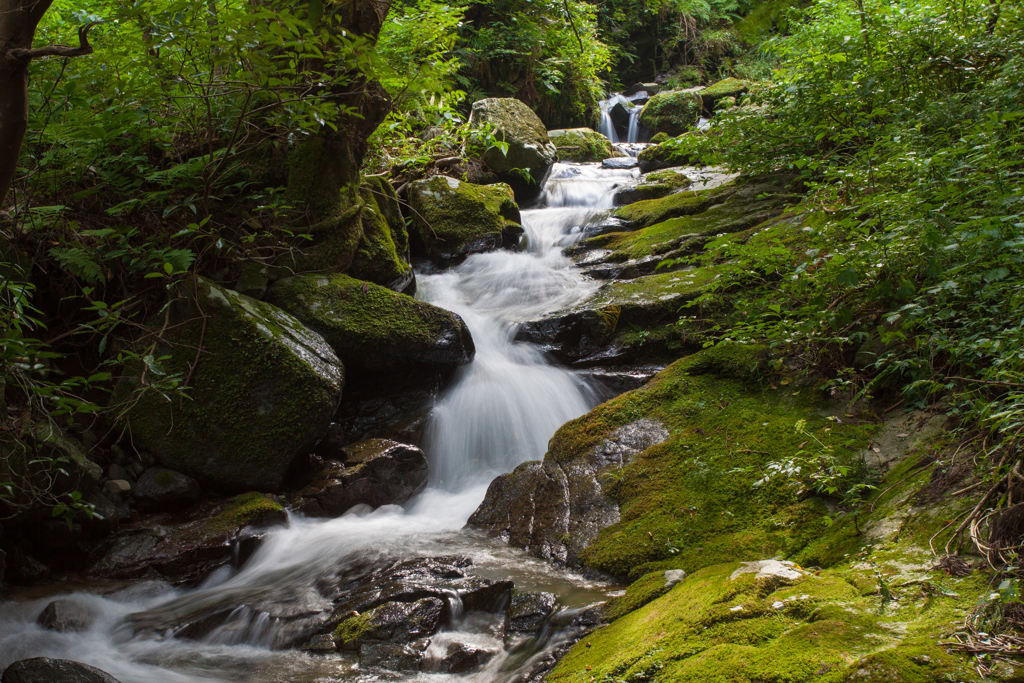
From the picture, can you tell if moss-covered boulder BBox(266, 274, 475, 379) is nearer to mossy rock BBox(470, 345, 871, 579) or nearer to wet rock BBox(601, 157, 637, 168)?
mossy rock BBox(470, 345, 871, 579)

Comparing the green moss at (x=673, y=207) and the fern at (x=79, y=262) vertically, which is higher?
the fern at (x=79, y=262)

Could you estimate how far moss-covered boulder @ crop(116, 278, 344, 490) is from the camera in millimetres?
4883

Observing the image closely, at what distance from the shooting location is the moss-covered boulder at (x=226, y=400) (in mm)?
4883

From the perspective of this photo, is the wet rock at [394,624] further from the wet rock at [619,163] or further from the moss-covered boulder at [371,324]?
the wet rock at [619,163]

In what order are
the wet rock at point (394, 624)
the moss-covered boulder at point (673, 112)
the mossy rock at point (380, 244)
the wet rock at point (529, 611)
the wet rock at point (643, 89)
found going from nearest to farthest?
the wet rock at point (529, 611) → the wet rock at point (394, 624) → the mossy rock at point (380, 244) → the moss-covered boulder at point (673, 112) → the wet rock at point (643, 89)

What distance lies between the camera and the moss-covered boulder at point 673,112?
61.9 ft

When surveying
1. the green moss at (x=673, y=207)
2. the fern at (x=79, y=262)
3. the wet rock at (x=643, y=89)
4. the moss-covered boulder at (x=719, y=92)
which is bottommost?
the green moss at (x=673, y=207)

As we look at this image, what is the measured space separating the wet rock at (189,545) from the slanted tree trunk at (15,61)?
131 inches

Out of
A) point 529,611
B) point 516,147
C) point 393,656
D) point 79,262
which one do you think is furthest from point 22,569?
point 516,147

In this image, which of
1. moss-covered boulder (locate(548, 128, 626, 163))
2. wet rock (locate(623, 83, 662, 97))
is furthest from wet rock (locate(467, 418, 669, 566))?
wet rock (locate(623, 83, 662, 97))

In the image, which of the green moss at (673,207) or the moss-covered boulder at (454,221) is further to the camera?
the green moss at (673,207)

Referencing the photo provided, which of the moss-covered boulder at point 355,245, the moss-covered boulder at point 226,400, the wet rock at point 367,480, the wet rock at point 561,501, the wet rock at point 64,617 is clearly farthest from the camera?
the moss-covered boulder at point 355,245

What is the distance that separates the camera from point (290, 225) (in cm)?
641

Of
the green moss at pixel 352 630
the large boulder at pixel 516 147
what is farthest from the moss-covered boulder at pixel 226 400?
the large boulder at pixel 516 147
